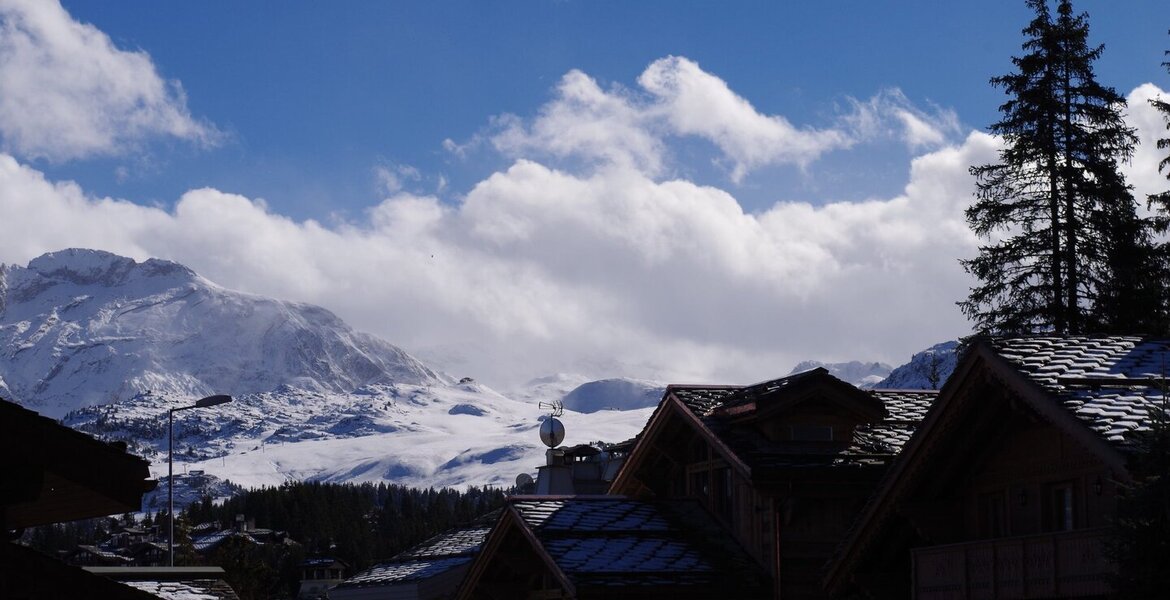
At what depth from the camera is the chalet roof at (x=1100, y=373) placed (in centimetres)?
1802

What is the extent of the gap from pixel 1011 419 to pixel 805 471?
951 centimetres

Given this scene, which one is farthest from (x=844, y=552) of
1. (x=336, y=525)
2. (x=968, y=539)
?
(x=336, y=525)

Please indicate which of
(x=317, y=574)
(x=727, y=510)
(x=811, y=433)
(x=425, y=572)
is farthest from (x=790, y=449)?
(x=317, y=574)

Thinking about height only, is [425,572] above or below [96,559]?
below

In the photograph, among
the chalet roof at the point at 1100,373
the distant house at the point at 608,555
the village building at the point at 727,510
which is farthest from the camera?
the village building at the point at 727,510

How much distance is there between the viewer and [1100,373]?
19781 mm

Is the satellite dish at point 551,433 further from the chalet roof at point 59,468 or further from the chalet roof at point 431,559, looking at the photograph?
the chalet roof at point 59,468

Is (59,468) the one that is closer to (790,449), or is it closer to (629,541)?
(629,541)

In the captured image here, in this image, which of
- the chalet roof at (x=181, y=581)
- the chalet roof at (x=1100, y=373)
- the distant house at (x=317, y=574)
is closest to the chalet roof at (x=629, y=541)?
the chalet roof at (x=181, y=581)

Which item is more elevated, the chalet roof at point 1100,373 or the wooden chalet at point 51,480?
the chalet roof at point 1100,373

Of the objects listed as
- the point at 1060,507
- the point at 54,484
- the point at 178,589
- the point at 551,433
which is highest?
the point at 551,433

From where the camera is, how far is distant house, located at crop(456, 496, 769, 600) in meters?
30.0

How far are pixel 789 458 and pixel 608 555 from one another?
3.91m

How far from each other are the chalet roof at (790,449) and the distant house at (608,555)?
2.05 metres
